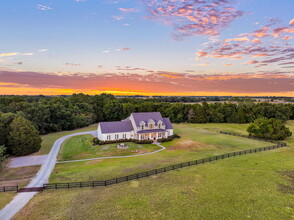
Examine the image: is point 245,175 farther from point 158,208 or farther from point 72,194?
point 72,194

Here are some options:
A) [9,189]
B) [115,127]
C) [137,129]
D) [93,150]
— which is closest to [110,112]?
[115,127]

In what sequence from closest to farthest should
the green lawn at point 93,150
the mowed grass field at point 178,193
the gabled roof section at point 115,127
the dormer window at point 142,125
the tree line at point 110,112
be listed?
the mowed grass field at point 178,193
the green lawn at point 93,150
the gabled roof section at point 115,127
the dormer window at point 142,125
the tree line at point 110,112

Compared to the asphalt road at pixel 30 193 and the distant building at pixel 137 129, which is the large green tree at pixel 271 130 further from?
the asphalt road at pixel 30 193

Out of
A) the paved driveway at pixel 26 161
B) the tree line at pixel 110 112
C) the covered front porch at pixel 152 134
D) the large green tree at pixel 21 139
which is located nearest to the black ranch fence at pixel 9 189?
the paved driveway at pixel 26 161

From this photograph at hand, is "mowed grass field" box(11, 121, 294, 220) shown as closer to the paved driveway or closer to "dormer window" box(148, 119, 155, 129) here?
the paved driveway

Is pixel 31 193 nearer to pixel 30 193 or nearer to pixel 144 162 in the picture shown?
pixel 30 193

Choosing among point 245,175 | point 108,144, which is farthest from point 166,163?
point 108,144

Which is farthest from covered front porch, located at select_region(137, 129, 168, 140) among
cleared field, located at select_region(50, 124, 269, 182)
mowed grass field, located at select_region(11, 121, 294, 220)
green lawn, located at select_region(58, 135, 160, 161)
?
mowed grass field, located at select_region(11, 121, 294, 220)
